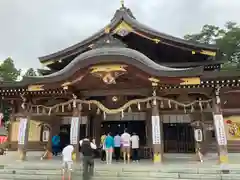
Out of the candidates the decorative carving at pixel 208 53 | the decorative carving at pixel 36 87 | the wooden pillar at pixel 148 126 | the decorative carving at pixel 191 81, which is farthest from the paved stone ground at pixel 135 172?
the decorative carving at pixel 208 53

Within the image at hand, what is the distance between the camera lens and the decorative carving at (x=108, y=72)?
11.8m

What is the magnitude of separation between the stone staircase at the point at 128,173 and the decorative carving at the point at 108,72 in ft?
13.7

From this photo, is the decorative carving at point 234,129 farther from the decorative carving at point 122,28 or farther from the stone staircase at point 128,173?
the decorative carving at point 122,28

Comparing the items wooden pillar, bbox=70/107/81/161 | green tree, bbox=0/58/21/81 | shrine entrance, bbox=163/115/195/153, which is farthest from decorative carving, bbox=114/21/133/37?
green tree, bbox=0/58/21/81

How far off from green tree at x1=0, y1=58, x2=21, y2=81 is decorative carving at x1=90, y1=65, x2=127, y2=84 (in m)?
28.3

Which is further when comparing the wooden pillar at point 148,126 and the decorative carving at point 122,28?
the decorative carving at point 122,28

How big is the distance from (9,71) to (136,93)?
101 feet

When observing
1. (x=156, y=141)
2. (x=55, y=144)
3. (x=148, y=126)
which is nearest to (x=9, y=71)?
(x=55, y=144)

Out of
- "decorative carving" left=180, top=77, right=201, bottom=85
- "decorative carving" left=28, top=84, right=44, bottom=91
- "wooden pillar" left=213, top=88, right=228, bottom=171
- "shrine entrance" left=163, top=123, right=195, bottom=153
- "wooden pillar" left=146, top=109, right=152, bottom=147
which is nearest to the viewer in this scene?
"wooden pillar" left=213, top=88, right=228, bottom=171

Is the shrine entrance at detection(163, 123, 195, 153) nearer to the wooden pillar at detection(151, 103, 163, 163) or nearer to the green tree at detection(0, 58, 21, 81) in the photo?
the wooden pillar at detection(151, 103, 163, 163)

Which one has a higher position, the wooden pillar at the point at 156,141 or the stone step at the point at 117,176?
the wooden pillar at the point at 156,141

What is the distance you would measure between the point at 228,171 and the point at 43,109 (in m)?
9.49

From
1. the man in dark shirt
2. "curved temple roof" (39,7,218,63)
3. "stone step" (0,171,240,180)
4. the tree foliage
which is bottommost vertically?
"stone step" (0,171,240,180)

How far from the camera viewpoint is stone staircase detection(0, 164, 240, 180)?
9.12 meters
